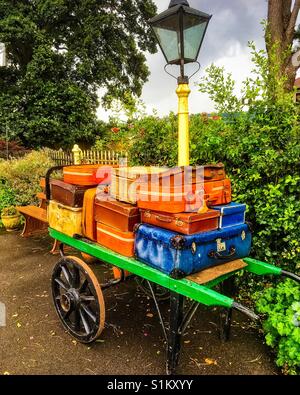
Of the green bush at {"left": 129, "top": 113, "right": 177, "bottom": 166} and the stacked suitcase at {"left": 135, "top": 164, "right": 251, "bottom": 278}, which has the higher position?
the green bush at {"left": 129, "top": 113, "right": 177, "bottom": 166}

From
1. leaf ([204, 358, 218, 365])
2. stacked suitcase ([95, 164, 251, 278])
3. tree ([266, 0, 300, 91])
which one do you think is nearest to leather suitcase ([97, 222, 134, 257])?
stacked suitcase ([95, 164, 251, 278])

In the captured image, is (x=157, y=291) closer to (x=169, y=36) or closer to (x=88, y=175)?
(x=88, y=175)

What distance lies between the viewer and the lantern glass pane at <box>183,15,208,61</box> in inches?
119

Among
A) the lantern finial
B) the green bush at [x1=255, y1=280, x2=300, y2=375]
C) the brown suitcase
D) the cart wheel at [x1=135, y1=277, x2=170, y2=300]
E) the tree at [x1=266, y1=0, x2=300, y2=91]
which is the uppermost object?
the tree at [x1=266, y1=0, x2=300, y2=91]

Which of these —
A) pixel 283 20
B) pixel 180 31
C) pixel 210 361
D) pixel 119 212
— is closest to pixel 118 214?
pixel 119 212

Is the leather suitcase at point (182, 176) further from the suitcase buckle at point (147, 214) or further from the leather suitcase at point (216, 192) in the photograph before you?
the suitcase buckle at point (147, 214)

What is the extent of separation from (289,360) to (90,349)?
1.77 metres

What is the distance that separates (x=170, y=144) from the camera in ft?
16.1

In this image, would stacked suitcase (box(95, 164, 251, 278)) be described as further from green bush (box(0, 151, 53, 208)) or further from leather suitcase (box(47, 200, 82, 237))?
green bush (box(0, 151, 53, 208))

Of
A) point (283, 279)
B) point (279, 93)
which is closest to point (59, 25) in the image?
point (279, 93)

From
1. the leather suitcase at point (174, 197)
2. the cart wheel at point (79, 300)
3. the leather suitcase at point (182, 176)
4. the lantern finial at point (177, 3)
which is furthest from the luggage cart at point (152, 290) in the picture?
the lantern finial at point (177, 3)

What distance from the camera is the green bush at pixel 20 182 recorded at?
304 inches

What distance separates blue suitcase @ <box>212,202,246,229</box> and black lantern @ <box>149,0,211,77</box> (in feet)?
4.86
